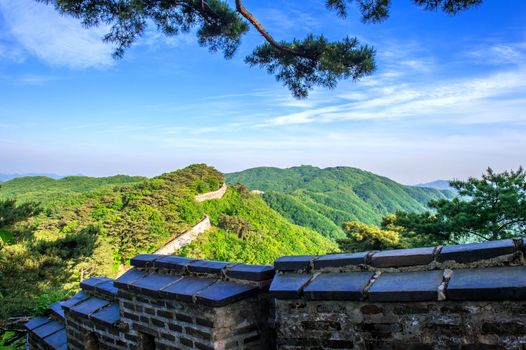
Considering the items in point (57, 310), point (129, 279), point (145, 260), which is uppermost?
point (145, 260)

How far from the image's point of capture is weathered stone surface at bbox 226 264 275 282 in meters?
2.36

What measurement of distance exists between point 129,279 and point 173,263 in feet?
1.36

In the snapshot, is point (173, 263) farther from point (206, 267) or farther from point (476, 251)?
point (476, 251)

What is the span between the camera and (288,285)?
2082 mm

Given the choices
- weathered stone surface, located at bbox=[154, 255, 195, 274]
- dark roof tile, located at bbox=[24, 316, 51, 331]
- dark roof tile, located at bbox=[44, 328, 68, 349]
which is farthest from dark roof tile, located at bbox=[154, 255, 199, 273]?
dark roof tile, located at bbox=[24, 316, 51, 331]

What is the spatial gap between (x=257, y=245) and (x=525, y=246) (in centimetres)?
2890

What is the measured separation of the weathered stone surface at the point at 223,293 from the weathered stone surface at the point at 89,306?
1583mm

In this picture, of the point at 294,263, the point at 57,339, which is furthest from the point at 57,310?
the point at 294,263

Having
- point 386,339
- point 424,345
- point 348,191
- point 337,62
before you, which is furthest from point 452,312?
point 348,191

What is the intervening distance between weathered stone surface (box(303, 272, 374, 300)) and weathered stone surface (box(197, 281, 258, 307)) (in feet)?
1.52

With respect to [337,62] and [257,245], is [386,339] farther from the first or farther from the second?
[257,245]

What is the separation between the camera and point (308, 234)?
3788 centimetres

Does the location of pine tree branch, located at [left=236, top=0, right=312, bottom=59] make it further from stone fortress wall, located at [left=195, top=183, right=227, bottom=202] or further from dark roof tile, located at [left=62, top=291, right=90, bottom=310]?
stone fortress wall, located at [left=195, top=183, right=227, bottom=202]

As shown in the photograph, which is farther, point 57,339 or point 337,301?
point 57,339
